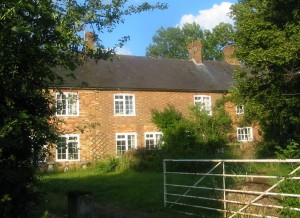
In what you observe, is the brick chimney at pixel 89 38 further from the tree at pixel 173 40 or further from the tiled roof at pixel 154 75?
the tree at pixel 173 40

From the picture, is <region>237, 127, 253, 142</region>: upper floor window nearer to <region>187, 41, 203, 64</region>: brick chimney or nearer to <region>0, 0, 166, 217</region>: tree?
<region>187, 41, 203, 64</region>: brick chimney

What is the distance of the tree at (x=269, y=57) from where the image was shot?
53.8 ft

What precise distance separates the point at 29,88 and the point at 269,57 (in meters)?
12.2

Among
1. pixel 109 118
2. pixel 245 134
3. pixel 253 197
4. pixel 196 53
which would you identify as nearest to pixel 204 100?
pixel 245 134

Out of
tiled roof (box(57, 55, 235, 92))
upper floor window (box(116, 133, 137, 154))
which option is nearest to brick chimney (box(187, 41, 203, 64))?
tiled roof (box(57, 55, 235, 92))

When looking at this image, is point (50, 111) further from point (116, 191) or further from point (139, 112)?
point (139, 112)

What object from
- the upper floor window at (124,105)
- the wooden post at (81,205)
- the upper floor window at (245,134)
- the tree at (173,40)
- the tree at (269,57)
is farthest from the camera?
the tree at (173,40)

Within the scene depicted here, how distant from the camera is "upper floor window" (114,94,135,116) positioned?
31516mm

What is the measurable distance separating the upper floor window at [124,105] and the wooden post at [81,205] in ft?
85.9

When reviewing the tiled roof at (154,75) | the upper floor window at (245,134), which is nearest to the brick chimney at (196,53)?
the tiled roof at (154,75)

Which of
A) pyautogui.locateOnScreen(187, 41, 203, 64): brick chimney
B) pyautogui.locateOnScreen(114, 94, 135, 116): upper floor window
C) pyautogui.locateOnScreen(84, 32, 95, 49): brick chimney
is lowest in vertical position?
pyautogui.locateOnScreen(84, 32, 95, 49): brick chimney

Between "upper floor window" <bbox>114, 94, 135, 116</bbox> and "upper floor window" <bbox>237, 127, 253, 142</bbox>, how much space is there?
9.21 m

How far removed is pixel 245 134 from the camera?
1427 inches

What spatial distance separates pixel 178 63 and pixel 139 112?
300 inches
